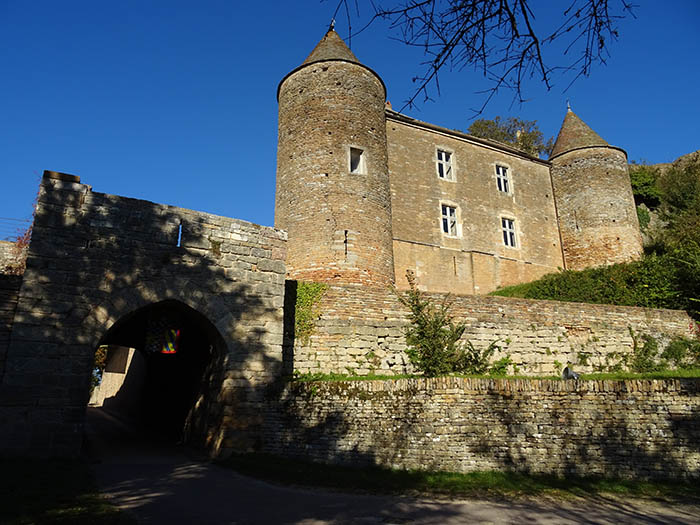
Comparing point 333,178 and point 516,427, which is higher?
point 333,178

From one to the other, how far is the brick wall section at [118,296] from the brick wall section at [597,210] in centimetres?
1766

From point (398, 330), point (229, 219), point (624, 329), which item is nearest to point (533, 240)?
point (624, 329)

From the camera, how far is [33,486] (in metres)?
6.29

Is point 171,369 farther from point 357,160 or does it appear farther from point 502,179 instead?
point 502,179

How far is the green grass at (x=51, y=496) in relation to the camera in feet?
16.2

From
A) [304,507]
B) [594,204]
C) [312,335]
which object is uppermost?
[594,204]

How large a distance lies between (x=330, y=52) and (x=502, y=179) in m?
10.8

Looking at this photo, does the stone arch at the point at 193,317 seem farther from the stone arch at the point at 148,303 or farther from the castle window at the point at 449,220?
the castle window at the point at 449,220

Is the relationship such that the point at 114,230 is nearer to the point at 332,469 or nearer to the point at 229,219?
the point at 229,219

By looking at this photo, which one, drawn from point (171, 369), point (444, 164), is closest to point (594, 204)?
point (444, 164)

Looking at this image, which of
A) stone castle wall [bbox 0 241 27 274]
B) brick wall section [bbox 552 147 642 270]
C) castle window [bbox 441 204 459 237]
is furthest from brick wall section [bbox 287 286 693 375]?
stone castle wall [bbox 0 241 27 274]

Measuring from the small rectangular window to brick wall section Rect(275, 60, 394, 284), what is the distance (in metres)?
4.68

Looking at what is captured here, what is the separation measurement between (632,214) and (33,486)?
25.4 metres

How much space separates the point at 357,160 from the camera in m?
17.1
